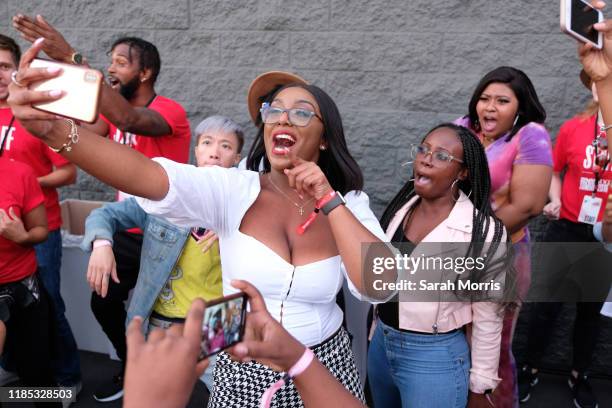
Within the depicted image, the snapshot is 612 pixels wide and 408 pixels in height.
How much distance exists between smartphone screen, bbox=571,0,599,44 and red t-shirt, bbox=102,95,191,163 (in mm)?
2310

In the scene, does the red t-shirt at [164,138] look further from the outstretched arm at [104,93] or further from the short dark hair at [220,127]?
the short dark hair at [220,127]

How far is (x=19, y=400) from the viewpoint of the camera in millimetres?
3594

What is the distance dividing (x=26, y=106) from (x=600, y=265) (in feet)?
11.5

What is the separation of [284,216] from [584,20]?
54.2 inches

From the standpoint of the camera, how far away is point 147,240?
8.89ft

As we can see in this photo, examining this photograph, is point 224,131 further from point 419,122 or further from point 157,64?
point 419,122

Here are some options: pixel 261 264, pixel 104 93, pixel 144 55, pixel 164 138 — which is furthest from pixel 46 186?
pixel 261 264

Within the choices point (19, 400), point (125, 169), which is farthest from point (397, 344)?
point (19, 400)

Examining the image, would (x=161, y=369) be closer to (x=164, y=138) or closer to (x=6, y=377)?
(x=164, y=138)

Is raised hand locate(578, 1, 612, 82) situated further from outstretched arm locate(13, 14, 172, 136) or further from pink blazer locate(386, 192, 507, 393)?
outstretched arm locate(13, 14, 172, 136)

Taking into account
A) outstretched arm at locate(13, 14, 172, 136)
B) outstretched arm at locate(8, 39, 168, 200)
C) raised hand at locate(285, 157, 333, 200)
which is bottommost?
raised hand at locate(285, 157, 333, 200)

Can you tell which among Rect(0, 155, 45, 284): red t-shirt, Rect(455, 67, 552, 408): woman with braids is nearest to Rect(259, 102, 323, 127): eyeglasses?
Rect(455, 67, 552, 408): woman with braids

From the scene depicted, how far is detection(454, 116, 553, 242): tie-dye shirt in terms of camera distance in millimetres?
3029

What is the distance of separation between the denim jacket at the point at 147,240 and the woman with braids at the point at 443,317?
989 millimetres
